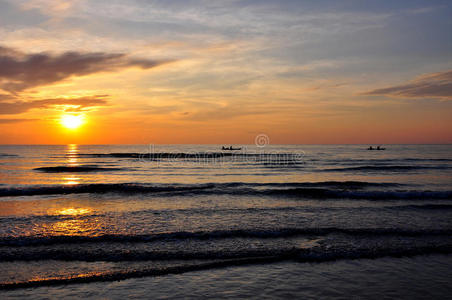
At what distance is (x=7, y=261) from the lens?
31.6ft

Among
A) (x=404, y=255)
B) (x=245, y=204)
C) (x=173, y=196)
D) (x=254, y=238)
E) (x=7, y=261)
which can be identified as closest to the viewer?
(x=7, y=261)

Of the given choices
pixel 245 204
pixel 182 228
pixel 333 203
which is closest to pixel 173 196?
pixel 245 204

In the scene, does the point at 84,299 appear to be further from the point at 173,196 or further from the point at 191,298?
the point at 173,196

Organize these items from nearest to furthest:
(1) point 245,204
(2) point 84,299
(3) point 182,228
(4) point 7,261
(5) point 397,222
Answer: (2) point 84,299, (4) point 7,261, (3) point 182,228, (5) point 397,222, (1) point 245,204

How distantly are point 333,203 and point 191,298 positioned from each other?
52.9ft

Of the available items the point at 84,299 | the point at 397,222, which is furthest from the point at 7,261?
the point at 397,222

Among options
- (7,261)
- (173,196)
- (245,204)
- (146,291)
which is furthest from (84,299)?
(173,196)

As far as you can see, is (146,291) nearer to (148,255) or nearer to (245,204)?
(148,255)

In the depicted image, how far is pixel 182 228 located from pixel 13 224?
819 cm

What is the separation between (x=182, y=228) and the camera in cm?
1350

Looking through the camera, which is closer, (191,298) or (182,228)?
(191,298)

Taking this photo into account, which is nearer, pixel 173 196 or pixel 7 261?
pixel 7 261

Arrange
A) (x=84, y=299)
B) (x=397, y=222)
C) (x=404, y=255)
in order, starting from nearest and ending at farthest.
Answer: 1. (x=84, y=299)
2. (x=404, y=255)
3. (x=397, y=222)

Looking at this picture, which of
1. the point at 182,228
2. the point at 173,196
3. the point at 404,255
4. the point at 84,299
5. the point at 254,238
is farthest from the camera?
the point at 173,196
